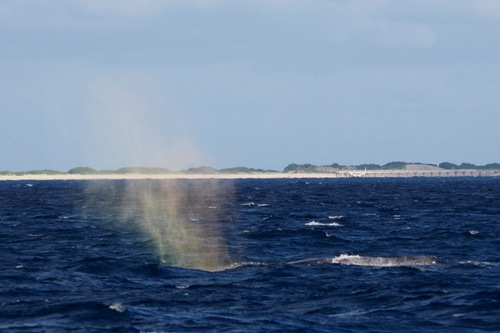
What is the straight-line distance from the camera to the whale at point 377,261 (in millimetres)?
41531

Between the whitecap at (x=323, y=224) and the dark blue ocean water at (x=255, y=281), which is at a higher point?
the whitecap at (x=323, y=224)

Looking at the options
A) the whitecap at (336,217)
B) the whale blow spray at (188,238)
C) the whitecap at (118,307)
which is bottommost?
the whitecap at (118,307)

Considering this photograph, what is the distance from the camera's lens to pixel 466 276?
37250mm

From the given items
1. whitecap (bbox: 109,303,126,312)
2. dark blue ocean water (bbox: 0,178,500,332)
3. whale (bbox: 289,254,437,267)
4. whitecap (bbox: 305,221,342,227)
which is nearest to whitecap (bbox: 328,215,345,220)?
whitecap (bbox: 305,221,342,227)

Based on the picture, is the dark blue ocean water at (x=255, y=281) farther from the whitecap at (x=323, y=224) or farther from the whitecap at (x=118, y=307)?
the whitecap at (x=323, y=224)

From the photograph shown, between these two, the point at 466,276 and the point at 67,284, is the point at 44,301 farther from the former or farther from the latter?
the point at 466,276

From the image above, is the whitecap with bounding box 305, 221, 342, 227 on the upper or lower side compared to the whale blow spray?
upper

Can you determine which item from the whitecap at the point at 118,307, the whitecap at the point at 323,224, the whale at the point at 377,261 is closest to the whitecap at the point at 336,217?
the whitecap at the point at 323,224

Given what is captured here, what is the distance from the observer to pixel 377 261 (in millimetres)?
42219

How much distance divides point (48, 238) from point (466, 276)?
28574 millimetres

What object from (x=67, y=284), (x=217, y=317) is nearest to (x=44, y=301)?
(x=67, y=284)

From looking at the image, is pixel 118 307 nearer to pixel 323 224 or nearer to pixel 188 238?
pixel 188 238

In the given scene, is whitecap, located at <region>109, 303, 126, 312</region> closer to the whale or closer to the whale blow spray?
the whale blow spray

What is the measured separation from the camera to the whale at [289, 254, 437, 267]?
136 ft
